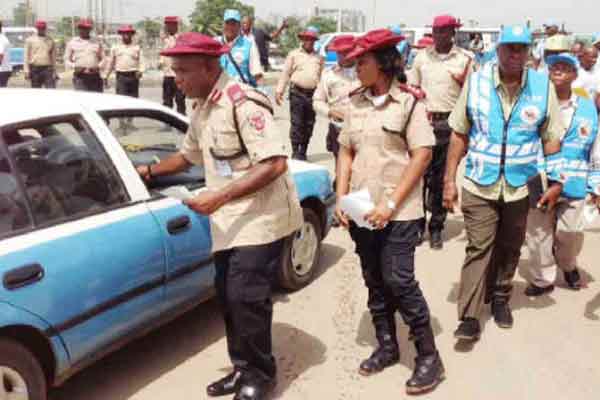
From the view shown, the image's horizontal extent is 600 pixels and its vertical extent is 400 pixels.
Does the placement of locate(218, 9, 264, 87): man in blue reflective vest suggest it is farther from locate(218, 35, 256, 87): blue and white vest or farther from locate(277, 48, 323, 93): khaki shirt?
locate(277, 48, 323, 93): khaki shirt

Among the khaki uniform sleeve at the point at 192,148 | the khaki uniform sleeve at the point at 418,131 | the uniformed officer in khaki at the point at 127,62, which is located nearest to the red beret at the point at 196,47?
the khaki uniform sleeve at the point at 192,148

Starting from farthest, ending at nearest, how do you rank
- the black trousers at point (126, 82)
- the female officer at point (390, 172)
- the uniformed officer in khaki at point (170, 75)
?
1. the black trousers at point (126, 82)
2. the uniformed officer in khaki at point (170, 75)
3. the female officer at point (390, 172)

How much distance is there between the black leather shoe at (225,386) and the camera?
3.45 metres

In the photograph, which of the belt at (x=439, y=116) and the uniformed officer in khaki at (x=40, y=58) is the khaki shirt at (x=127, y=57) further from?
the belt at (x=439, y=116)

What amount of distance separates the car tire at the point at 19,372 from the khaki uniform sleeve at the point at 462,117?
2.59 m

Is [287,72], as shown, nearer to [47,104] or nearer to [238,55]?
[238,55]

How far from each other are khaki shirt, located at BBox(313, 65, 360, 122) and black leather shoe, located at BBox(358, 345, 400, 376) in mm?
3087

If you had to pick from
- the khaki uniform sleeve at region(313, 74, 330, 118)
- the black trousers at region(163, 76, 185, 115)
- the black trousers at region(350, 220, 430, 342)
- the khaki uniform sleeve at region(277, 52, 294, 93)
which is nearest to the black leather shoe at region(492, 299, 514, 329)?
the black trousers at region(350, 220, 430, 342)

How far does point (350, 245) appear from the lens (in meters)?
6.05

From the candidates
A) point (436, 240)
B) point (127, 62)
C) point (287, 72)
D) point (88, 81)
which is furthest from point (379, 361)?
point (88, 81)

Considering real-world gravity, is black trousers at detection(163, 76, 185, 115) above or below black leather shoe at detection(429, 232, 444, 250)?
above

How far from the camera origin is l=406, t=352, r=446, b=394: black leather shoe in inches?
137

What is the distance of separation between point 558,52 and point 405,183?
7.44ft

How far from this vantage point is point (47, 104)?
3.25 metres
